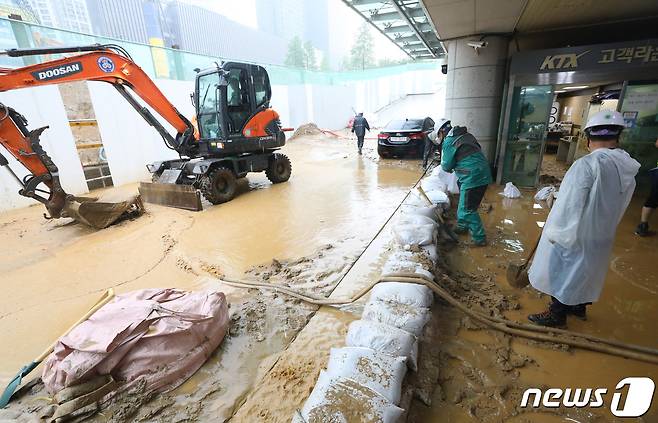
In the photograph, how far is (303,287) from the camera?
307cm

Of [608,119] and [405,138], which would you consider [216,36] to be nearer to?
[405,138]

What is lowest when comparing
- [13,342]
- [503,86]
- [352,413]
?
[13,342]

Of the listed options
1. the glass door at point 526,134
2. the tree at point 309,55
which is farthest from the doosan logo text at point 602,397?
Answer: the tree at point 309,55

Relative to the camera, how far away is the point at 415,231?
10.5 feet

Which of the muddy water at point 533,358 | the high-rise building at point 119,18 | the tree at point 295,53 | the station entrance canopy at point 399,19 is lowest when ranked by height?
the muddy water at point 533,358

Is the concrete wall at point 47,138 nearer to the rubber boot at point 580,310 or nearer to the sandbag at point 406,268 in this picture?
the sandbag at point 406,268

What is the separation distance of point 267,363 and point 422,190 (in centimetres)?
351

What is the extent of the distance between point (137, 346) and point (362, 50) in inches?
1914

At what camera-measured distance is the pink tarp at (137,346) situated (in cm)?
179

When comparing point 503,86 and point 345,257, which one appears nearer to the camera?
point 345,257

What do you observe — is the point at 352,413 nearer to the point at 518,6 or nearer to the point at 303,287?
the point at 303,287

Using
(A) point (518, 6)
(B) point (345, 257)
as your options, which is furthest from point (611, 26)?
(B) point (345, 257)

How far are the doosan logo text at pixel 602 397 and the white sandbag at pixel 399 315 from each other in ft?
2.32

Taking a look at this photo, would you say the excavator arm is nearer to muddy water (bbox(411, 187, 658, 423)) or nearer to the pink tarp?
the pink tarp
